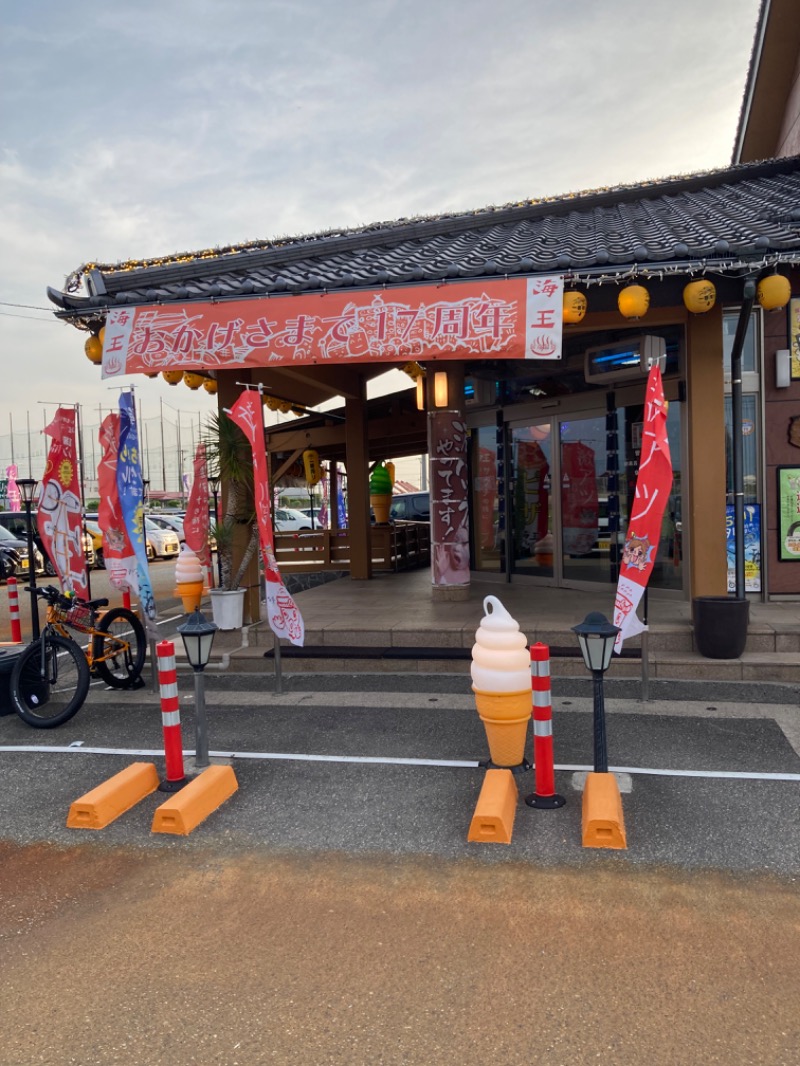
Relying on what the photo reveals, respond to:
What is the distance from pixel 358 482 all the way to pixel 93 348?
18.8ft

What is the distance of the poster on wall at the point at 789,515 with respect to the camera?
30.6ft

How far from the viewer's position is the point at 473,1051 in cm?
249

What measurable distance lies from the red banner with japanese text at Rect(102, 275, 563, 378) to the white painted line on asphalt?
365 cm

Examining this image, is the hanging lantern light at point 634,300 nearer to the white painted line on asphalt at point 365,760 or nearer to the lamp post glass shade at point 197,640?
the white painted line on asphalt at point 365,760

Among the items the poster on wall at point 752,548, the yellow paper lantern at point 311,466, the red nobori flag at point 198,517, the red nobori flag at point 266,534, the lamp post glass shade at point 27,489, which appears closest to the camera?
the red nobori flag at point 266,534

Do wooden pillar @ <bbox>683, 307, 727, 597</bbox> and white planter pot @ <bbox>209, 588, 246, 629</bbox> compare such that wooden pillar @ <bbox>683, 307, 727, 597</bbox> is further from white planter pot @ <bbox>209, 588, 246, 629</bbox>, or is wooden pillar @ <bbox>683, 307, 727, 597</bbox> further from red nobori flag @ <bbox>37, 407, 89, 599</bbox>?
red nobori flag @ <bbox>37, 407, 89, 599</bbox>

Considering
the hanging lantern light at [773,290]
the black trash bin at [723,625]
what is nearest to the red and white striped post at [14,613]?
the black trash bin at [723,625]

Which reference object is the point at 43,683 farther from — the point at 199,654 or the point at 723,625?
the point at 723,625

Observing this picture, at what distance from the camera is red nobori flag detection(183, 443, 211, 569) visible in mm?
11281

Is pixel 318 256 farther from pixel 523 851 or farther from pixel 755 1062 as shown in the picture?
pixel 755 1062

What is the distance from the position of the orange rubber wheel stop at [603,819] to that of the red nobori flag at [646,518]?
2.06 meters

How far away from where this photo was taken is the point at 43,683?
20.9ft

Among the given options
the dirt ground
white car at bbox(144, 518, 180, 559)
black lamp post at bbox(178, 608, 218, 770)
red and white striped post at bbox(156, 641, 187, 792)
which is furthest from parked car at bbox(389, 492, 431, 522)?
the dirt ground

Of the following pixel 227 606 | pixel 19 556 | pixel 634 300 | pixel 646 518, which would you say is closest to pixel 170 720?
pixel 227 606
